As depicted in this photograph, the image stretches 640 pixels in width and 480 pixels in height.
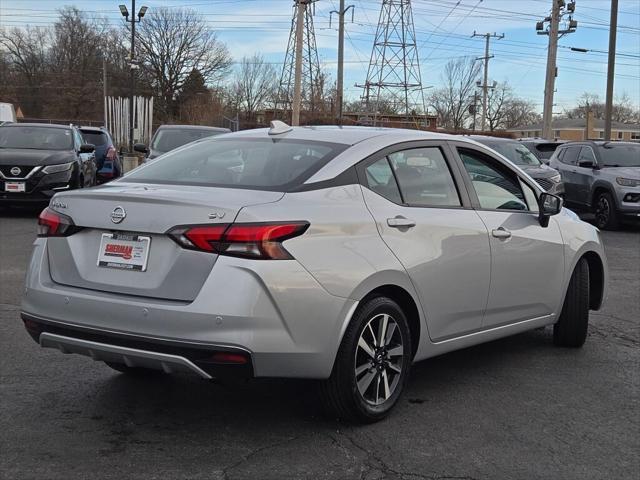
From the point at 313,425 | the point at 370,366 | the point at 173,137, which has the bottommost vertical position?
the point at 313,425

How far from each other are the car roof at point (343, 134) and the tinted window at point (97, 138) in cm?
1299

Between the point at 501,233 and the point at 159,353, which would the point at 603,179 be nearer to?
the point at 501,233

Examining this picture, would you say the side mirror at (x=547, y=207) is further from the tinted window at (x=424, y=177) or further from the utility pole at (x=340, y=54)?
the utility pole at (x=340, y=54)

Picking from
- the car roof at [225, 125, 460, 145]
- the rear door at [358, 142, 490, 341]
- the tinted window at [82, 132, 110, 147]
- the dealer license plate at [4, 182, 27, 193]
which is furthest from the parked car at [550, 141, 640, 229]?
the dealer license plate at [4, 182, 27, 193]

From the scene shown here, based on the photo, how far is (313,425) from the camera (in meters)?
3.76

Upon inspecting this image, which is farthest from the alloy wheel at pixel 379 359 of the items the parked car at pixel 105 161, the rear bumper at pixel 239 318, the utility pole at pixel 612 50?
the utility pole at pixel 612 50

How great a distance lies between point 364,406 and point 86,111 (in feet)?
223

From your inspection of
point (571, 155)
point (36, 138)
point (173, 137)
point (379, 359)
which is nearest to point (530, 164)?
point (571, 155)

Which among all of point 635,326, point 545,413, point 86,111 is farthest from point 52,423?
point 86,111

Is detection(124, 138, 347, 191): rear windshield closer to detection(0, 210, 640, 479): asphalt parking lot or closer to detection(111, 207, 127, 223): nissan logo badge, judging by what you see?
detection(111, 207, 127, 223): nissan logo badge

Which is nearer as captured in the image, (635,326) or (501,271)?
(501,271)

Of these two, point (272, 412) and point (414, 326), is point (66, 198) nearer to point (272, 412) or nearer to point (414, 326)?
point (272, 412)

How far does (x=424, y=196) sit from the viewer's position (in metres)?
4.21

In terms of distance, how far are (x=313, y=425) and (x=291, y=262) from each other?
104 centimetres
